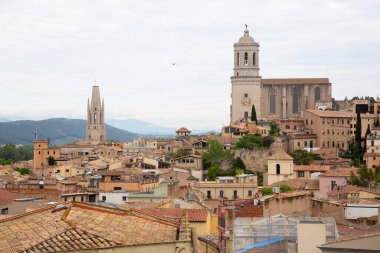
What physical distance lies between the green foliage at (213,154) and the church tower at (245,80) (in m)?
33.8

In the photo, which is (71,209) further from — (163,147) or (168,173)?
(163,147)

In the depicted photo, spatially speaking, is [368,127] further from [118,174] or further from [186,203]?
[186,203]

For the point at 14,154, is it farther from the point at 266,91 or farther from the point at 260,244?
the point at 260,244

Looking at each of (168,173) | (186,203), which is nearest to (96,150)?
(168,173)

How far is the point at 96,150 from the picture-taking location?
108 metres

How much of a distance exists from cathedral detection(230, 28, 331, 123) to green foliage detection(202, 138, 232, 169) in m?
35.0

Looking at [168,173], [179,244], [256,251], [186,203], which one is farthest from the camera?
[168,173]

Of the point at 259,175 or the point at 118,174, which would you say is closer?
the point at 118,174

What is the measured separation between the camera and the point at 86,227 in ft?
37.4

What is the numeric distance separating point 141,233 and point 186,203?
22849 millimetres

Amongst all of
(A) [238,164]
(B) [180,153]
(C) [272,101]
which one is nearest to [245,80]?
(C) [272,101]

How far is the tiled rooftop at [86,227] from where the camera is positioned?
428 inches

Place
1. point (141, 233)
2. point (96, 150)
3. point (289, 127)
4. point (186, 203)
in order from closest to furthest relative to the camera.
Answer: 1. point (141, 233)
2. point (186, 203)
3. point (289, 127)
4. point (96, 150)

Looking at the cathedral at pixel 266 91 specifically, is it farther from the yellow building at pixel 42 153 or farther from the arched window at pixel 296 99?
the yellow building at pixel 42 153
